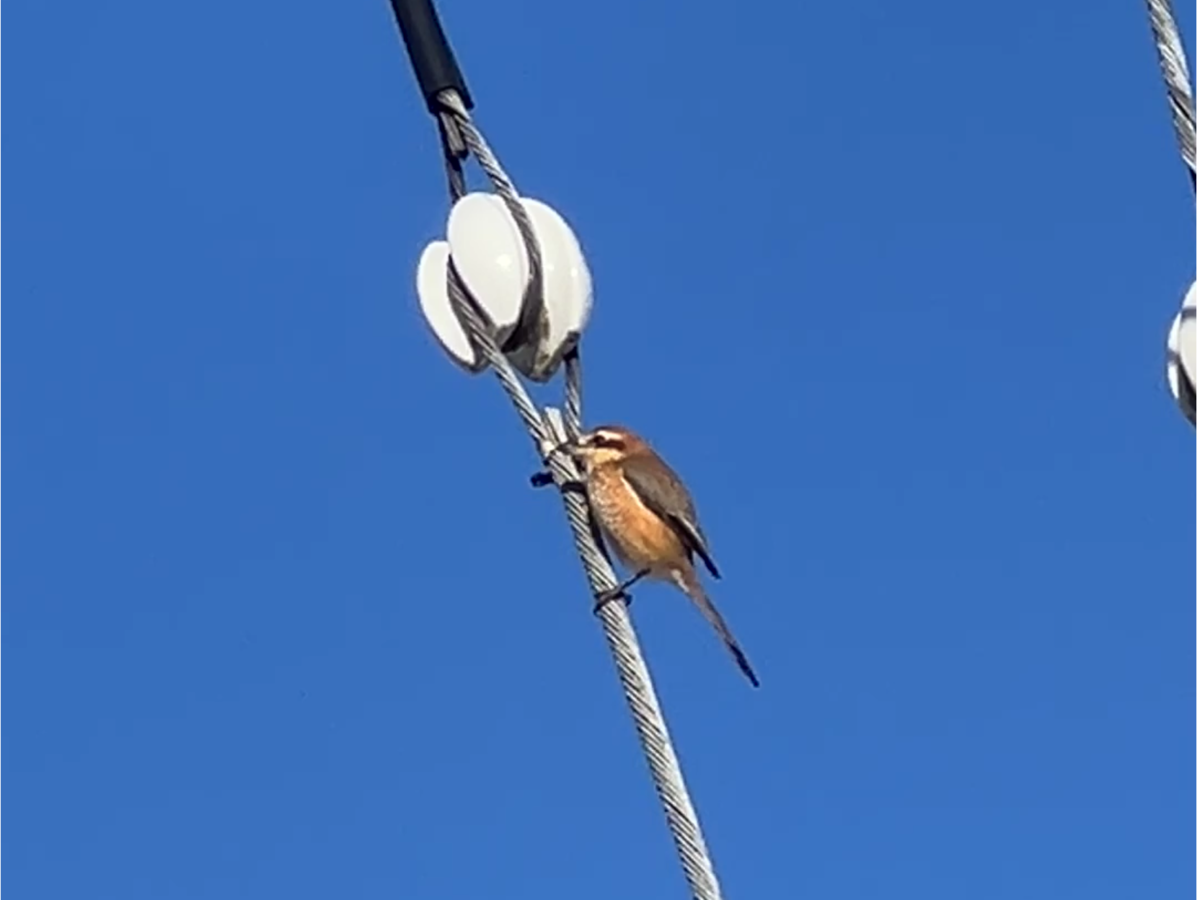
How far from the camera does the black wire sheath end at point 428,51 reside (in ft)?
13.5

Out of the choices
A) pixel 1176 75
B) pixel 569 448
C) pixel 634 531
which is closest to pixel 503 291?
pixel 569 448

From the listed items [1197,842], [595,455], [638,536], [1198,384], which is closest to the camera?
[1198,384]

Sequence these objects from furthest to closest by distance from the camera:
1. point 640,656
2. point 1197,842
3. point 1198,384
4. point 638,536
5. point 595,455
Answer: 1. point 638,536
2. point 595,455
3. point 1197,842
4. point 640,656
5. point 1198,384

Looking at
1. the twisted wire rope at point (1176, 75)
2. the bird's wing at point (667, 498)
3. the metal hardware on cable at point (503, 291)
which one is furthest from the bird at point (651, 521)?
the twisted wire rope at point (1176, 75)

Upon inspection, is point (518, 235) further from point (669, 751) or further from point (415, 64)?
point (669, 751)

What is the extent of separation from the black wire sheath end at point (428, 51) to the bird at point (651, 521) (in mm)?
1585

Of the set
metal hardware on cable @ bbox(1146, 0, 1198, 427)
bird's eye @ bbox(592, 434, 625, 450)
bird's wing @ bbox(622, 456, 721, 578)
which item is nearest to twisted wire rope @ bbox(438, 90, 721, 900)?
metal hardware on cable @ bbox(1146, 0, 1198, 427)

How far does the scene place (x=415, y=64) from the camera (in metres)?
4.16

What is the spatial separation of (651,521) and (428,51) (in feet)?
7.12

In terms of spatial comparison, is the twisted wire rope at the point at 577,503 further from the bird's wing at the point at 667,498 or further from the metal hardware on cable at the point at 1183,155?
the bird's wing at the point at 667,498

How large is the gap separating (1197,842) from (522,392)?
3.61 ft

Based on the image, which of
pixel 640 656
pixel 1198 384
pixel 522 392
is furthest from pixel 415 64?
pixel 1198 384

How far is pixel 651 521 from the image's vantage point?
20.3 feet

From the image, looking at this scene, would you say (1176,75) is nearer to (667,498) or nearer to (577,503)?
(577,503)
